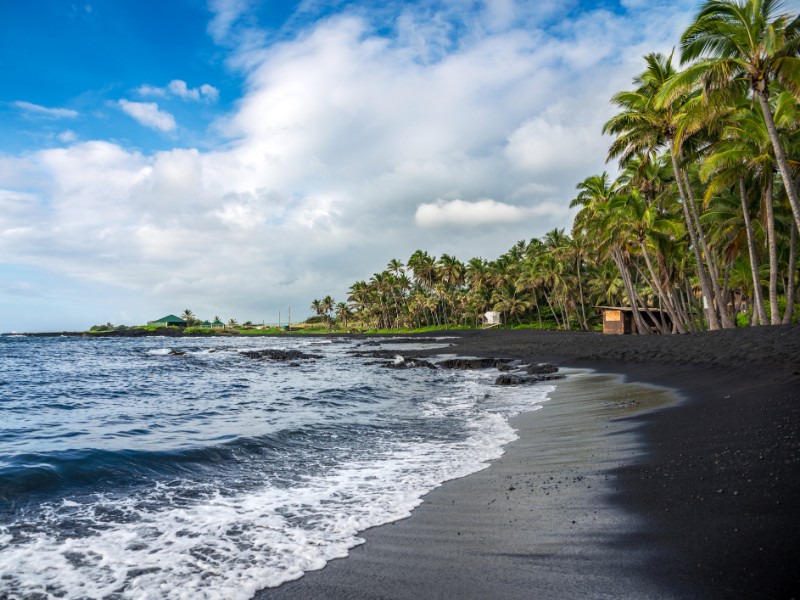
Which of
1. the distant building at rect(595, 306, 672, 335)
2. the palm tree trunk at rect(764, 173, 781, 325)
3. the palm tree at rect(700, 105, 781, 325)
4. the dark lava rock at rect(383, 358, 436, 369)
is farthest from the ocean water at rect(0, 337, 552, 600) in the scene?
the distant building at rect(595, 306, 672, 335)

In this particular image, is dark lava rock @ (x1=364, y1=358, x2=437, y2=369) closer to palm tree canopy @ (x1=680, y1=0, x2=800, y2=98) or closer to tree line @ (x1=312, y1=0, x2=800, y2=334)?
tree line @ (x1=312, y1=0, x2=800, y2=334)

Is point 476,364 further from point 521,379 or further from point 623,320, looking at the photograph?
point 623,320

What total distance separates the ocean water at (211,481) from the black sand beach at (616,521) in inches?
23.3

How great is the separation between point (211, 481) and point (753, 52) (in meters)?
21.5

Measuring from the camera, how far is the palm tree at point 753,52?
15747 mm

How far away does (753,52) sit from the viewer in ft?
53.6

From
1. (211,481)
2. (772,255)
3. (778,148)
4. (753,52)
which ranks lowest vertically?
(211,481)

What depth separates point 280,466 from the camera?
7512 mm

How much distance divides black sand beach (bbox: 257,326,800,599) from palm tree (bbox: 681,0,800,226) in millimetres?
12896

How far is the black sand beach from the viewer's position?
3025mm

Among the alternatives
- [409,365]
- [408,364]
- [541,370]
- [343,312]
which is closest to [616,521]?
[541,370]

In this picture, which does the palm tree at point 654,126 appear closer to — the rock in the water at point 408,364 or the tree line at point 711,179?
the tree line at point 711,179

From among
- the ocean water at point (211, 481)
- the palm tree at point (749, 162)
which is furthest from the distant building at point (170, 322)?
the palm tree at point (749, 162)

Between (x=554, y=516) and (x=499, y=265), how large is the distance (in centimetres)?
7538
